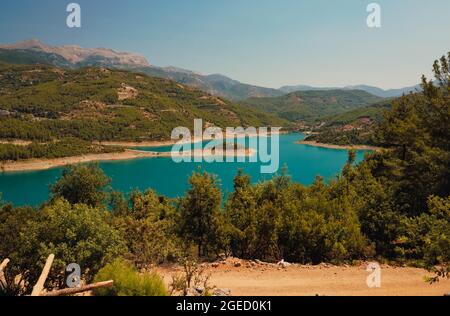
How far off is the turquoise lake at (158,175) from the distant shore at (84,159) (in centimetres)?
345

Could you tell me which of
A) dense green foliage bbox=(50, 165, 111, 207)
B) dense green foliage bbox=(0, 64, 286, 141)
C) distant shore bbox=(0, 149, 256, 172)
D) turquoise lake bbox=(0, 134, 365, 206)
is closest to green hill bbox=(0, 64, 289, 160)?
dense green foliage bbox=(0, 64, 286, 141)

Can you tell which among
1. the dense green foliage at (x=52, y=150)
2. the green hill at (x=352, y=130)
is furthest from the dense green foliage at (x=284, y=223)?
the green hill at (x=352, y=130)

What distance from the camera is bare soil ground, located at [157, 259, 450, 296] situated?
34.5 ft

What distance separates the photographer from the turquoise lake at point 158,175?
213 ft

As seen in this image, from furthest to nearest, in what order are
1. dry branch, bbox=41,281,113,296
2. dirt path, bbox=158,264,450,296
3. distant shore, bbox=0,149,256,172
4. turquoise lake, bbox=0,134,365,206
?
1. distant shore, bbox=0,149,256,172
2. turquoise lake, bbox=0,134,365,206
3. dirt path, bbox=158,264,450,296
4. dry branch, bbox=41,281,113,296

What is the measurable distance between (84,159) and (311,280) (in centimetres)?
9392

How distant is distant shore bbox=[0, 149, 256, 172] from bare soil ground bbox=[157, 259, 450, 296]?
6540cm

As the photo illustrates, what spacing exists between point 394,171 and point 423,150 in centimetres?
195

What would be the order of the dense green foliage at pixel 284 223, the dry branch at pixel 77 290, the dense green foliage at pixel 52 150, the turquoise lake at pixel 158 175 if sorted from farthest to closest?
the dense green foliage at pixel 52 150 → the turquoise lake at pixel 158 175 → the dense green foliage at pixel 284 223 → the dry branch at pixel 77 290

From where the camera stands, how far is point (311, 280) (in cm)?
1189

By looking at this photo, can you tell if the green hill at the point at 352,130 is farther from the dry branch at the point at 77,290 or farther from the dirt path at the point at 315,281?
the dry branch at the point at 77,290

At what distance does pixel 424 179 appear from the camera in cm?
1720

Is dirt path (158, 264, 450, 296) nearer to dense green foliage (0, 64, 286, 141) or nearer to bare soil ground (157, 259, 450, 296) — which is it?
bare soil ground (157, 259, 450, 296)
